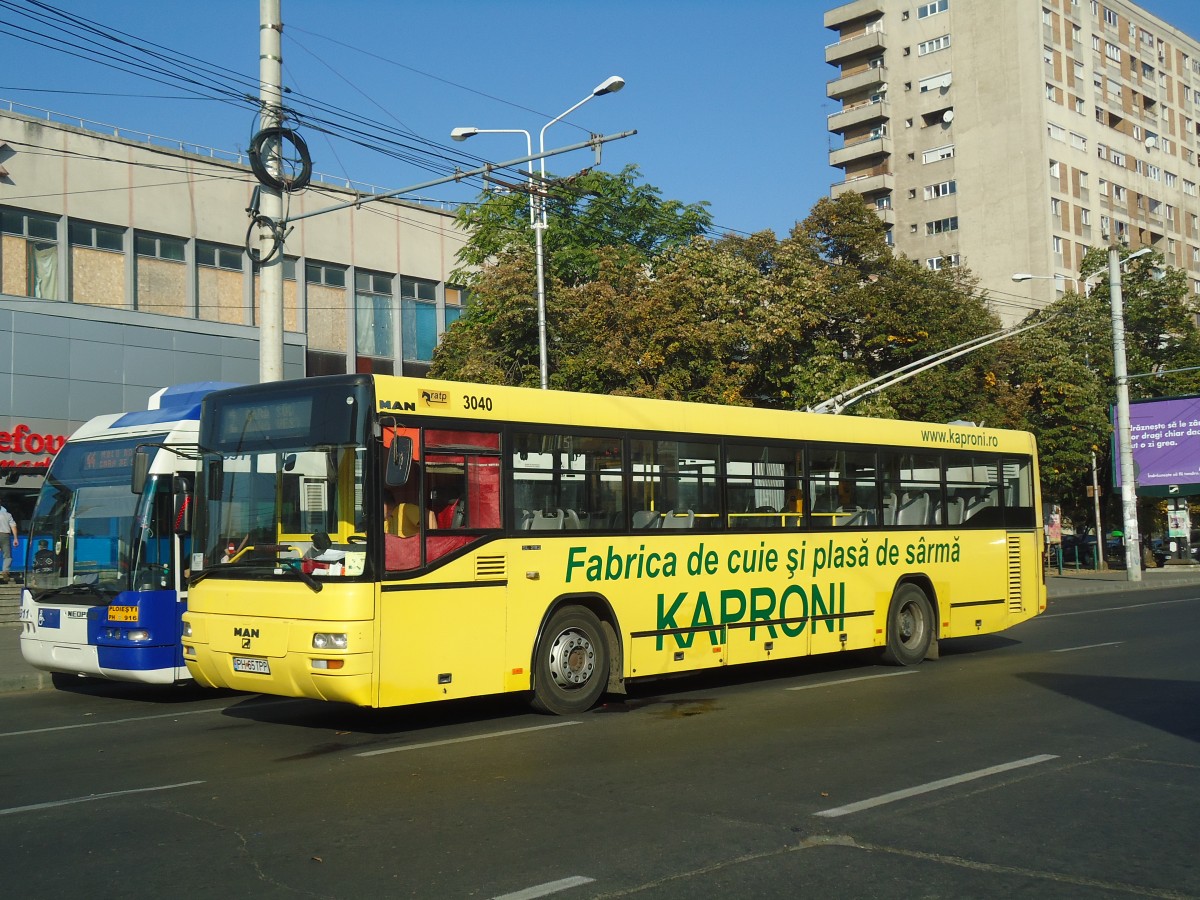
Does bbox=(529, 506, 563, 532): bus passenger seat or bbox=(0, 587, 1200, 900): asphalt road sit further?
bbox=(529, 506, 563, 532): bus passenger seat

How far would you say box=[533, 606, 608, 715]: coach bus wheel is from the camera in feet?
36.9

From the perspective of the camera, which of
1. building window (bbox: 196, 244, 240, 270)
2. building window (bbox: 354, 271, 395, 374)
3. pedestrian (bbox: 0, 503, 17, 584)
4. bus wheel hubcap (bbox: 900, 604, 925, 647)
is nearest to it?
bus wheel hubcap (bbox: 900, 604, 925, 647)

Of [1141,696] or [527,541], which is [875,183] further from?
[527,541]

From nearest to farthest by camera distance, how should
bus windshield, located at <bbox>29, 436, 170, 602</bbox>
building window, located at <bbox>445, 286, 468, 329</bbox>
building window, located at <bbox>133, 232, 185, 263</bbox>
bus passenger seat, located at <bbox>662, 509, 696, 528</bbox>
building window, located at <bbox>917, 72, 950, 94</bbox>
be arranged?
bus passenger seat, located at <bbox>662, 509, 696, 528</bbox> → bus windshield, located at <bbox>29, 436, 170, 602</bbox> → building window, located at <bbox>133, 232, 185, 263</bbox> → building window, located at <bbox>445, 286, 468, 329</bbox> → building window, located at <bbox>917, 72, 950, 94</bbox>

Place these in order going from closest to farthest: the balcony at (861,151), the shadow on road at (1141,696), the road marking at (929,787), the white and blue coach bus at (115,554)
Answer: the road marking at (929,787)
the shadow on road at (1141,696)
the white and blue coach bus at (115,554)
the balcony at (861,151)

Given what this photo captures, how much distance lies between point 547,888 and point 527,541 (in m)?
5.60

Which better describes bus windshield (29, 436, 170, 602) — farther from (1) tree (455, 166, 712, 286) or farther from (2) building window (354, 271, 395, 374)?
(2) building window (354, 271, 395, 374)

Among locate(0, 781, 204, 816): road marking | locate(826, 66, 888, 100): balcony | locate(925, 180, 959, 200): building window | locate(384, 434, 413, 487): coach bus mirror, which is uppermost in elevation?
locate(826, 66, 888, 100): balcony

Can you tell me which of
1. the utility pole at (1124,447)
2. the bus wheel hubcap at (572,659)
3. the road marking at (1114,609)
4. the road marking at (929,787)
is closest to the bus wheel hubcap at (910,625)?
the bus wheel hubcap at (572,659)

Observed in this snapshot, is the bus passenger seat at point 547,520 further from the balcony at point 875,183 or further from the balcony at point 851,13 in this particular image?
the balcony at point 851,13

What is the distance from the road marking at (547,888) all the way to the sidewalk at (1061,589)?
36.2ft

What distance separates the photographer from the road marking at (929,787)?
7.19 m

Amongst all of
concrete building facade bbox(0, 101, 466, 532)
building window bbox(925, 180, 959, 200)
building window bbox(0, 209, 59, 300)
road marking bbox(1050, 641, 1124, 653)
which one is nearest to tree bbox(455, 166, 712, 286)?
concrete building facade bbox(0, 101, 466, 532)

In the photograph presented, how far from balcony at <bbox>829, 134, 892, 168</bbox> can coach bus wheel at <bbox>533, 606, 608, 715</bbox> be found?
235 ft
